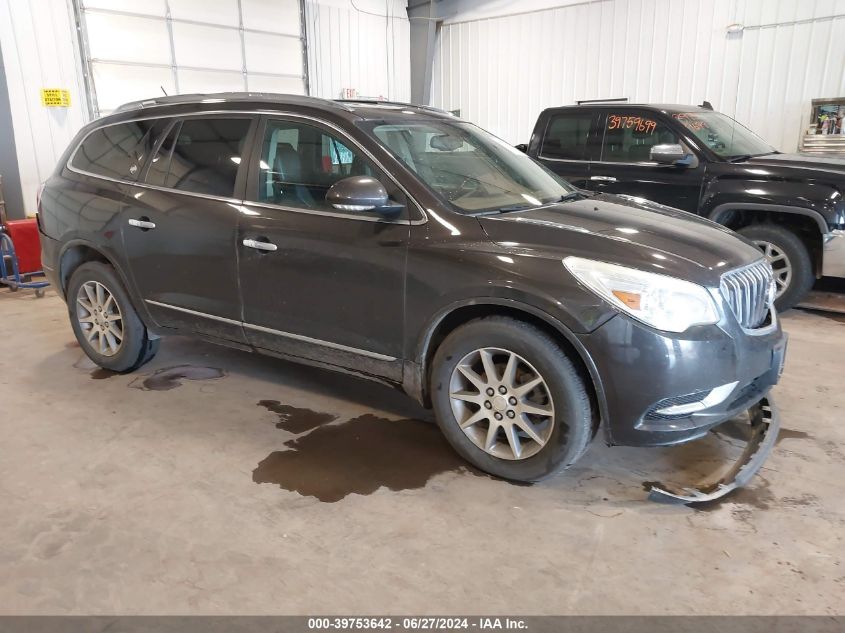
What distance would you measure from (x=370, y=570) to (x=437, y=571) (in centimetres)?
24

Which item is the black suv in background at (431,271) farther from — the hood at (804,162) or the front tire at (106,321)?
the hood at (804,162)

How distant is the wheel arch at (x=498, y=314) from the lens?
259 cm

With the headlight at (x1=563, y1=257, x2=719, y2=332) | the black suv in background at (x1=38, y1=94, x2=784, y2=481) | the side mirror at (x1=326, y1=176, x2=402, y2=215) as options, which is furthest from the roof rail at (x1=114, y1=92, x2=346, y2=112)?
the headlight at (x1=563, y1=257, x2=719, y2=332)

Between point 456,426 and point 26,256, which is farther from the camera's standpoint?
point 26,256

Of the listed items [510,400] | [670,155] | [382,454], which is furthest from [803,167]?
[382,454]

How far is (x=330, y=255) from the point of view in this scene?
312cm

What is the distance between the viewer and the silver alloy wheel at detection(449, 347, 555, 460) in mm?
2742

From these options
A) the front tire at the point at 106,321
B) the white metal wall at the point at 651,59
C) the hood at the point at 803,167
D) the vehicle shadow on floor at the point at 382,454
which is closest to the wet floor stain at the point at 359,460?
the vehicle shadow on floor at the point at 382,454

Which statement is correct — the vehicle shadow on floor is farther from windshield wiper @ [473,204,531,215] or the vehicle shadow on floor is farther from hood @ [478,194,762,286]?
windshield wiper @ [473,204,531,215]

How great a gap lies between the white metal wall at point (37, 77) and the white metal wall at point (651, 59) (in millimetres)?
6423

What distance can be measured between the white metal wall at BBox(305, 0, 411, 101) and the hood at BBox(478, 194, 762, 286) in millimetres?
8573
